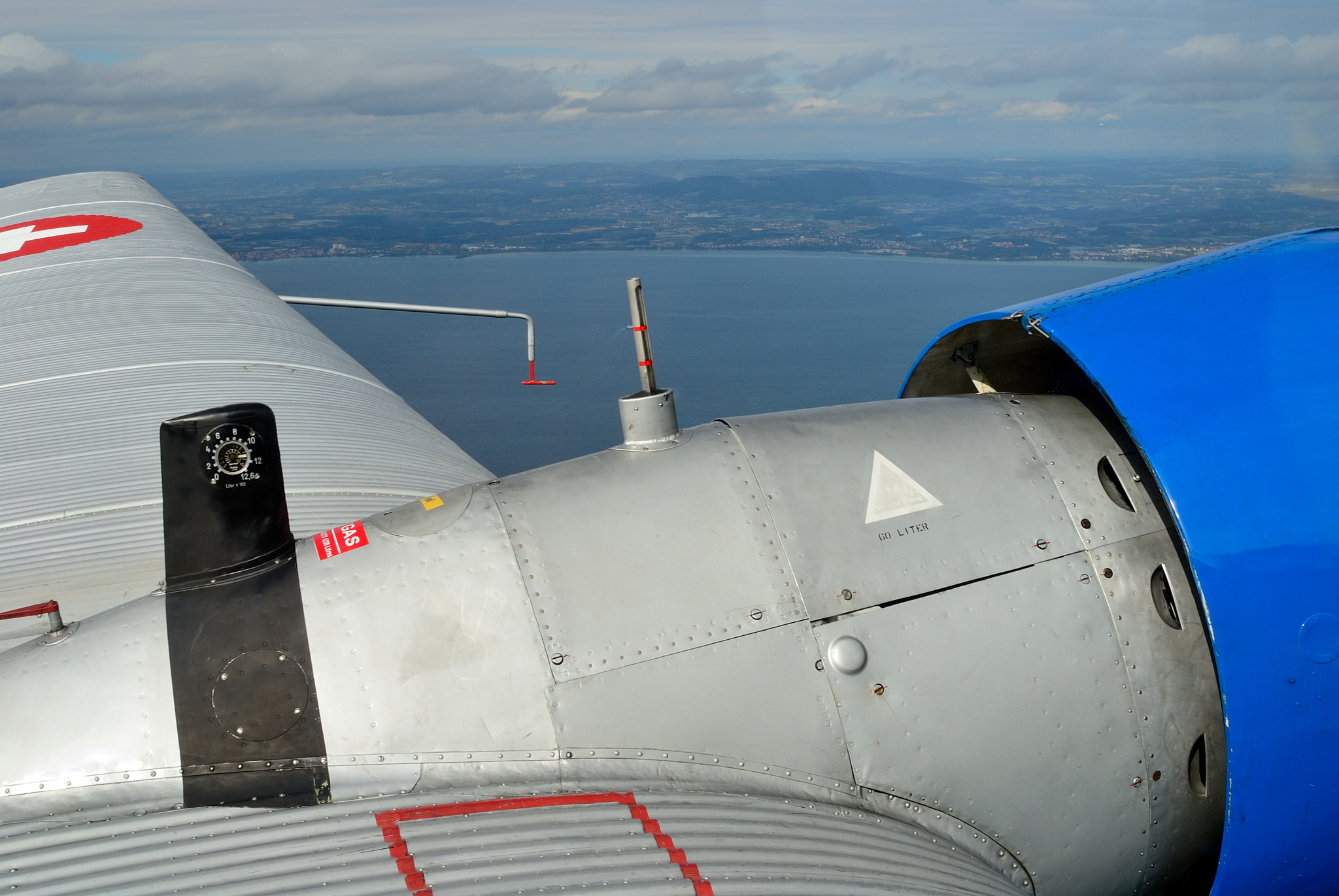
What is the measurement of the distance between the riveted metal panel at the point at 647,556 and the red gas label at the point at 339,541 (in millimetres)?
683

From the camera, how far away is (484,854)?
3.62 meters

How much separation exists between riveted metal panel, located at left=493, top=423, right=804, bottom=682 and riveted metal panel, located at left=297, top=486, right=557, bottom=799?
0.16 metres

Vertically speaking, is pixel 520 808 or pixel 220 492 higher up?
pixel 220 492

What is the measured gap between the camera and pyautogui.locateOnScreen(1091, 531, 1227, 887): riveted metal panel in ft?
14.8

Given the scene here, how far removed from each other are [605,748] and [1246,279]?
4.05 meters

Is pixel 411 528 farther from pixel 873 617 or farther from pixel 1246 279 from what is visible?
pixel 1246 279

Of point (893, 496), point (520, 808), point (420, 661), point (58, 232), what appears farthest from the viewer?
point (58, 232)

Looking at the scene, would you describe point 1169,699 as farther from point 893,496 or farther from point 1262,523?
point 893,496

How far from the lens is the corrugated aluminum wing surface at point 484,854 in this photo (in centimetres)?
Answer: 346

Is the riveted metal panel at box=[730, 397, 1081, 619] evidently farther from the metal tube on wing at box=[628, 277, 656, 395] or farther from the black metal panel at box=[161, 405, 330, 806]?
the black metal panel at box=[161, 405, 330, 806]

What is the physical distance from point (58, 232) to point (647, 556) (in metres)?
20.5

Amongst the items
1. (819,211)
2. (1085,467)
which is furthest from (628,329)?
(819,211)

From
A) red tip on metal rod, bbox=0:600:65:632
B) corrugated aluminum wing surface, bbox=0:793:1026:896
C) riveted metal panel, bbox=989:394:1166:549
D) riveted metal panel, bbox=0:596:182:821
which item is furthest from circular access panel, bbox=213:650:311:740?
riveted metal panel, bbox=989:394:1166:549

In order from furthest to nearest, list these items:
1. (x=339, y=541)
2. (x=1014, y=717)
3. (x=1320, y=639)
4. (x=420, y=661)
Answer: (x=339, y=541) < (x=1014, y=717) < (x=1320, y=639) < (x=420, y=661)
